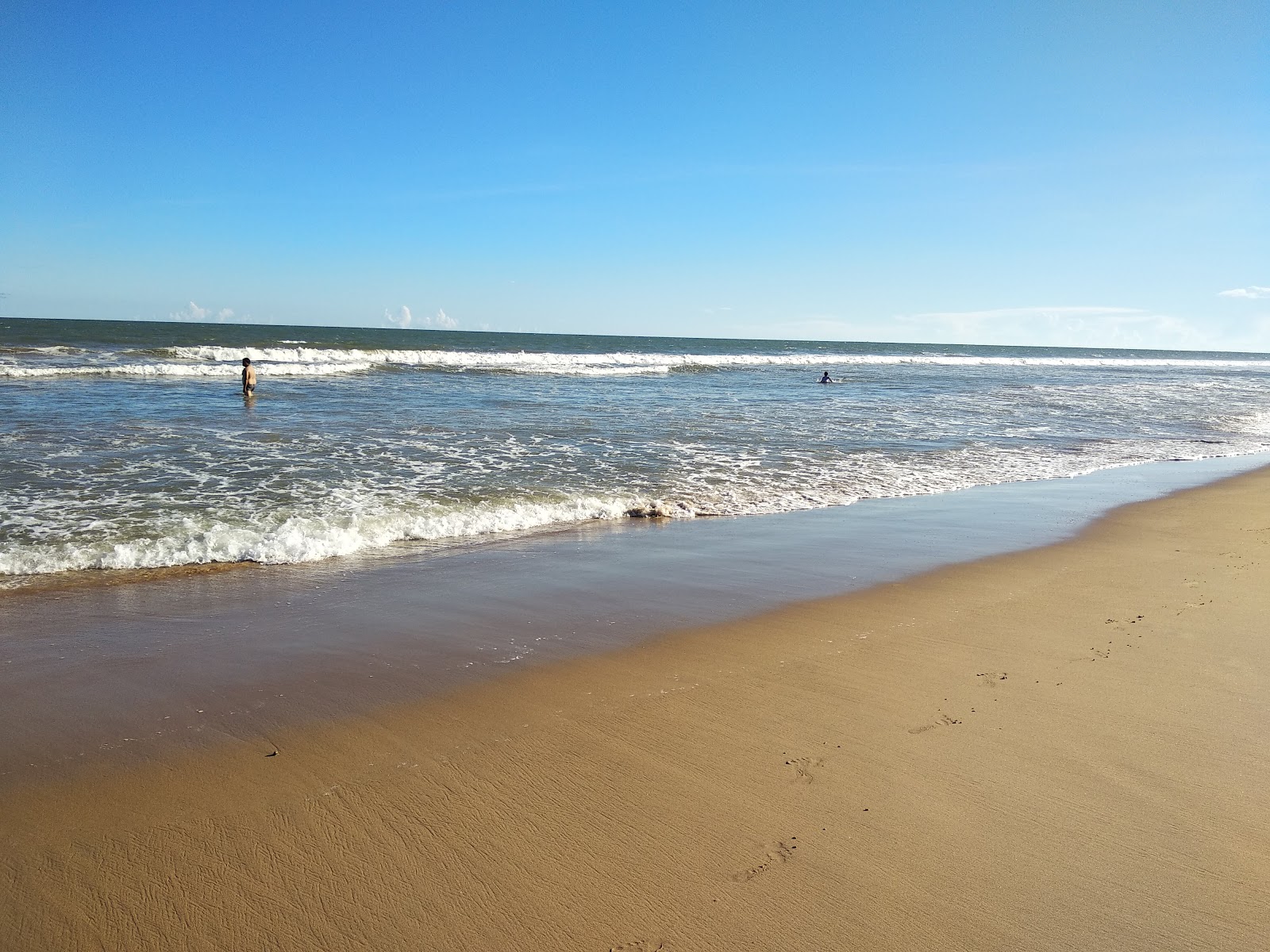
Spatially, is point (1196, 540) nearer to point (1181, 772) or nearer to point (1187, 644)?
point (1187, 644)

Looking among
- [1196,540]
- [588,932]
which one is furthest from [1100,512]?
[588,932]

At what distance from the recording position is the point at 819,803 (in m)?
3.01

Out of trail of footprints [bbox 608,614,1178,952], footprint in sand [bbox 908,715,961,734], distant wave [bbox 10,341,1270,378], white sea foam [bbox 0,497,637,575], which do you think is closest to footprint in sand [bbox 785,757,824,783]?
trail of footprints [bbox 608,614,1178,952]

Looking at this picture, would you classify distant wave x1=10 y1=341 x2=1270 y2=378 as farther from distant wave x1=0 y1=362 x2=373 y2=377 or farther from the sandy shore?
the sandy shore

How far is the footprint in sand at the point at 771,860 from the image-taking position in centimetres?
257

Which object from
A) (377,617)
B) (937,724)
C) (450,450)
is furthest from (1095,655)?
(450,450)

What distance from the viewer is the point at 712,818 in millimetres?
2889

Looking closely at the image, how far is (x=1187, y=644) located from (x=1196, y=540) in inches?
147

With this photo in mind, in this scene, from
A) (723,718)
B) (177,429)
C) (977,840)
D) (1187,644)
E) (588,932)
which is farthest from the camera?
(177,429)

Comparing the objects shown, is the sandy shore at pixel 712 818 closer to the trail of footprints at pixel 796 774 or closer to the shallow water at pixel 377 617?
the trail of footprints at pixel 796 774

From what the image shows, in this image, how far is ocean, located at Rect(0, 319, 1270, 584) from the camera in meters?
7.17

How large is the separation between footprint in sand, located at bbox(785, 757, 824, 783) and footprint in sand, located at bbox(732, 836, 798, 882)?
42 centimetres

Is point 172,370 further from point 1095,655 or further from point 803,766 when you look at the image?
point 1095,655

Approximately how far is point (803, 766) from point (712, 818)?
0.60 metres
